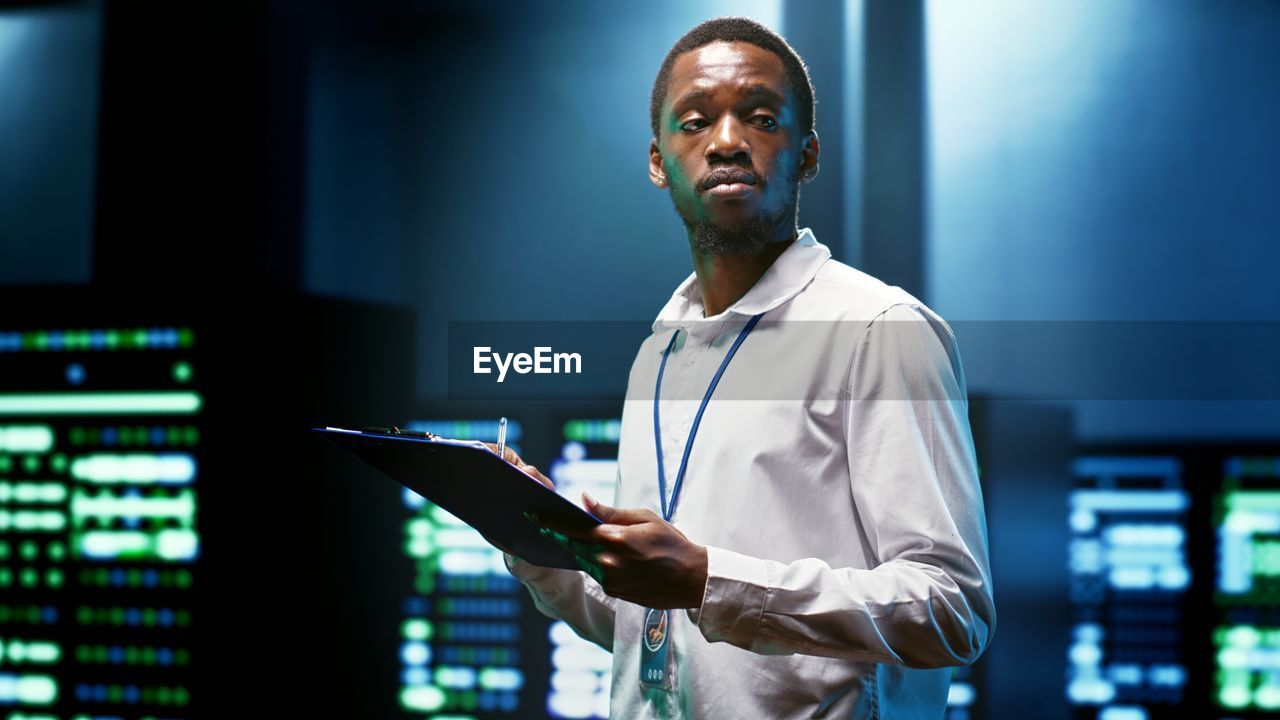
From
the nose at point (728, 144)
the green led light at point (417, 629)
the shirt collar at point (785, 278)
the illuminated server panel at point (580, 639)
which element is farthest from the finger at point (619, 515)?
the green led light at point (417, 629)

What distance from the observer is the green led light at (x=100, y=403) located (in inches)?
90.3

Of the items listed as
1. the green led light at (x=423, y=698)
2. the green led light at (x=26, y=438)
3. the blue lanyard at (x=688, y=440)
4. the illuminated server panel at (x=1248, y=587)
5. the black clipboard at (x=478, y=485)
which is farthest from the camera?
the green led light at (x=26, y=438)

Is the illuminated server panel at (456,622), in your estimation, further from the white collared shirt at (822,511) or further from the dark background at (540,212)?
the white collared shirt at (822,511)

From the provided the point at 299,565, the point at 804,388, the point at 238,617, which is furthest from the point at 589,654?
the point at 804,388

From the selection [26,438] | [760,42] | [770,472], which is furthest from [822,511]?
[26,438]

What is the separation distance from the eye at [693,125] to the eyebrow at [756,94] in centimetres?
2

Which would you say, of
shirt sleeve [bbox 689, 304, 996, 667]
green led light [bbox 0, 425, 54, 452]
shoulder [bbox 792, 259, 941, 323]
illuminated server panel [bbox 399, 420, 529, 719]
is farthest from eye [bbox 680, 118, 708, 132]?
green led light [bbox 0, 425, 54, 452]

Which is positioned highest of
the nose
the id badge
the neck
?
the nose

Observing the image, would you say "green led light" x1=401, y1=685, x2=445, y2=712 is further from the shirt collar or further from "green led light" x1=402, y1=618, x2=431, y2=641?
the shirt collar

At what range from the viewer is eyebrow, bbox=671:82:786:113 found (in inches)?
46.0

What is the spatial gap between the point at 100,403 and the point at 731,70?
1.79 metres

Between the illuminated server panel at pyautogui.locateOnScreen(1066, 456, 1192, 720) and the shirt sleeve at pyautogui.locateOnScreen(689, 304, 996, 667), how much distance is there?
43.1 inches

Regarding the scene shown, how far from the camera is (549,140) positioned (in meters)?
2.19

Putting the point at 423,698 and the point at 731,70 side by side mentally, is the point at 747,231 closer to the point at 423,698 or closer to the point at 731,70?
the point at 731,70
